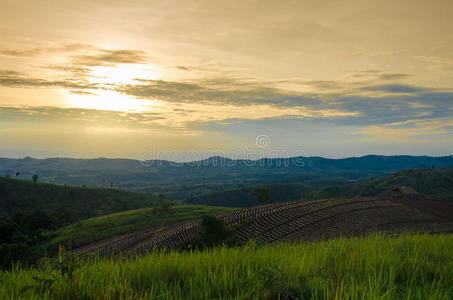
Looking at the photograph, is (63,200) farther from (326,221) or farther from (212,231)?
(326,221)

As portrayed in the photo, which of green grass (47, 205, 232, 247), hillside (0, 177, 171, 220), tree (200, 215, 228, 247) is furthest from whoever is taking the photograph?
hillside (0, 177, 171, 220)

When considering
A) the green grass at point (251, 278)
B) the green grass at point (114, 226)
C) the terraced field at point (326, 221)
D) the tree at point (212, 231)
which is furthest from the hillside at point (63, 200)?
the green grass at point (251, 278)

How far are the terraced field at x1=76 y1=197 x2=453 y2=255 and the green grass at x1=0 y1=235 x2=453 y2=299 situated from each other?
21.0 meters

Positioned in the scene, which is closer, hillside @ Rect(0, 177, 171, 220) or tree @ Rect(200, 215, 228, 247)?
tree @ Rect(200, 215, 228, 247)

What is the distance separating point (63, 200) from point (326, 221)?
468 ft

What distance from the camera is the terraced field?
2914 cm

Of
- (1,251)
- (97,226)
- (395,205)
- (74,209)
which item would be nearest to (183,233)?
(1,251)

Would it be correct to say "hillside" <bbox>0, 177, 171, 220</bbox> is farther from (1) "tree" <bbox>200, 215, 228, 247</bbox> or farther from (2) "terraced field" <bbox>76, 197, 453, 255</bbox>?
(1) "tree" <bbox>200, 215, 228, 247</bbox>

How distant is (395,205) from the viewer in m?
41.6

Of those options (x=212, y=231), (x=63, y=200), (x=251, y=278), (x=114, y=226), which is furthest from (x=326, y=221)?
(x=63, y=200)

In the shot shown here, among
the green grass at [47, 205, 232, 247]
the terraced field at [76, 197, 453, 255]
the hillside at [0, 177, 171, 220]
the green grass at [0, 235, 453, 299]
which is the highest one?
Result: the green grass at [0, 235, 453, 299]

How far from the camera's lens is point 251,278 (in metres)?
4.93

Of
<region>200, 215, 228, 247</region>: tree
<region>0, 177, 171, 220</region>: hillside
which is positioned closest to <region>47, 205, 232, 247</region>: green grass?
<region>200, 215, 228, 247</region>: tree

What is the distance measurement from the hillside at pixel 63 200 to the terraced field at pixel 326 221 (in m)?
105
